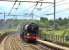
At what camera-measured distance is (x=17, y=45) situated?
2219 millimetres

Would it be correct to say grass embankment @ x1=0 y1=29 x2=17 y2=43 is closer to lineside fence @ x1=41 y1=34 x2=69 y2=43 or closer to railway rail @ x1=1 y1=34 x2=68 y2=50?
railway rail @ x1=1 y1=34 x2=68 y2=50

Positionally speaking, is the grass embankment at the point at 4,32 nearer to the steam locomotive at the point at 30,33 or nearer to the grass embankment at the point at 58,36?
the steam locomotive at the point at 30,33

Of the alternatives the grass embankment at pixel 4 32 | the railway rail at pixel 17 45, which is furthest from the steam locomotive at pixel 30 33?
the grass embankment at pixel 4 32

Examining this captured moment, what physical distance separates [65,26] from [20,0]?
79 centimetres

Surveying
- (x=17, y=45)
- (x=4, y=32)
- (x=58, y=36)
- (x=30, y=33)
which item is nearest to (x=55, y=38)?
(x=58, y=36)

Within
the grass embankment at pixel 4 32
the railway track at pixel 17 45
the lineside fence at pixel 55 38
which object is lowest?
the railway track at pixel 17 45

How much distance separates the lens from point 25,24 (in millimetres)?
2203

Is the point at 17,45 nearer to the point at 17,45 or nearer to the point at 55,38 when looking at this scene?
the point at 17,45

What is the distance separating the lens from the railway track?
2.14m

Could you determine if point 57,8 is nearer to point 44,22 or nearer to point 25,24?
point 44,22

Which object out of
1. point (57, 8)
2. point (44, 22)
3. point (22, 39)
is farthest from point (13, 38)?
point (57, 8)

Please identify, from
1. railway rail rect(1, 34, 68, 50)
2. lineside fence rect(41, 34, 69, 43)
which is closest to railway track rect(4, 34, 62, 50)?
railway rail rect(1, 34, 68, 50)

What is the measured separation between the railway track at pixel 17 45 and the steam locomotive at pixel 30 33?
0.25ft

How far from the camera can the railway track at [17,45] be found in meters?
2.14
